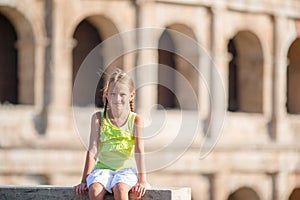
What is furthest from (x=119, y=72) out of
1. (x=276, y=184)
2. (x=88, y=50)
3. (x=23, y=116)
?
(x=276, y=184)

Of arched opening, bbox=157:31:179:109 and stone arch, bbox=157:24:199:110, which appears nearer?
stone arch, bbox=157:24:199:110

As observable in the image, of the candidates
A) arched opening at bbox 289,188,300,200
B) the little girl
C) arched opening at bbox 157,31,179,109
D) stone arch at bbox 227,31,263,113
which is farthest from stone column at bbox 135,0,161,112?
the little girl

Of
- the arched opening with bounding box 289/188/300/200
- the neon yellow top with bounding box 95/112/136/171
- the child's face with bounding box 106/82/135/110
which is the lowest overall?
the arched opening with bounding box 289/188/300/200

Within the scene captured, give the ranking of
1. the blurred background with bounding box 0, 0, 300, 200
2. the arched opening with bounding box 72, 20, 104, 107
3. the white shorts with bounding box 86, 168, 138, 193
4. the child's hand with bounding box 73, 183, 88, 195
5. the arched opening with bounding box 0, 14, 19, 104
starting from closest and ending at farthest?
the white shorts with bounding box 86, 168, 138, 193, the child's hand with bounding box 73, 183, 88, 195, the blurred background with bounding box 0, 0, 300, 200, the arched opening with bounding box 0, 14, 19, 104, the arched opening with bounding box 72, 20, 104, 107

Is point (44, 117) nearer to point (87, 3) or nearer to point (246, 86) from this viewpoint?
point (87, 3)

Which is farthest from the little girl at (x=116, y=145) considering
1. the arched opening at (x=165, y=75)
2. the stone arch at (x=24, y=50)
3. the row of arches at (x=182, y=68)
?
the arched opening at (x=165, y=75)

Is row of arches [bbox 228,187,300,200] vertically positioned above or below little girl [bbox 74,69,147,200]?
below

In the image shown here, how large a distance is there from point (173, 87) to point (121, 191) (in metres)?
16.2

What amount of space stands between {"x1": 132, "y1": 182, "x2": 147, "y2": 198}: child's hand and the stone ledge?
0.06m

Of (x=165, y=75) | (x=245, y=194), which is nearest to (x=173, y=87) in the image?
(x=165, y=75)

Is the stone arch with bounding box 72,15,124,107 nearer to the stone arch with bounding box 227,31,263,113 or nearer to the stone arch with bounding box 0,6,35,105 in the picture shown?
the stone arch with bounding box 0,6,35,105

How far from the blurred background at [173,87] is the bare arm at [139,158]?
12022mm

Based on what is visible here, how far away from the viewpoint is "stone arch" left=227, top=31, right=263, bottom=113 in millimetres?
25062

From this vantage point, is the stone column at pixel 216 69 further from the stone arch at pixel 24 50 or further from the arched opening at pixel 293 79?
the stone arch at pixel 24 50
